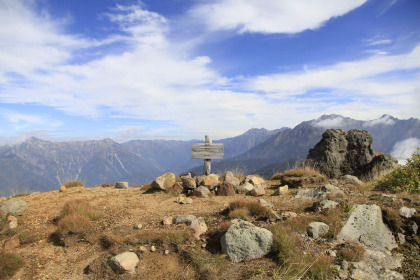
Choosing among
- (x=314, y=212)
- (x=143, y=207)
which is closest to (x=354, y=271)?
(x=314, y=212)

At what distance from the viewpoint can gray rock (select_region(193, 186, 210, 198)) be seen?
426 inches

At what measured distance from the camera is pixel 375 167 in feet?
54.6

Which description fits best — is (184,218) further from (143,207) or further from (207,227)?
(143,207)

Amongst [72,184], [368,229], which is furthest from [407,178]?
[72,184]

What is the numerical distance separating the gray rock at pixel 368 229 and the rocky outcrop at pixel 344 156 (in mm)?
11203

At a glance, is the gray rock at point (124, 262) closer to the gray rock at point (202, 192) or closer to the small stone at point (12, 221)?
the small stone at point (12, 221)

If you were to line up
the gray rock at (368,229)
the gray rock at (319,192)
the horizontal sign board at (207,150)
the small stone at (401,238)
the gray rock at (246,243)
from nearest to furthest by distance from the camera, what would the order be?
the gray rock at (246,243) < the gray rock at (368,229) < the small stone at (401,238) < the gray rock at (319,192) < the horizontal sign board at (207,150)

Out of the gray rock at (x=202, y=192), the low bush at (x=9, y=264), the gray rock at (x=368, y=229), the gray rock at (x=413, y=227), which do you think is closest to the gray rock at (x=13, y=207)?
the low bush at (x=9, y=264)

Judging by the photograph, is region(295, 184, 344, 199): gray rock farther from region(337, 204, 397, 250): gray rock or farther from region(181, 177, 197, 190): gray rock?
region(181, 177, 197, 190): gray rock

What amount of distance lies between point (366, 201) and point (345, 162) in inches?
517

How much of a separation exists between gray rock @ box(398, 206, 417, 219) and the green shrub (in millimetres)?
3692

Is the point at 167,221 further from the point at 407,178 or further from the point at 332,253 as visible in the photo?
the point at 407,178

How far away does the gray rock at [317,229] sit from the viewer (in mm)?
6070

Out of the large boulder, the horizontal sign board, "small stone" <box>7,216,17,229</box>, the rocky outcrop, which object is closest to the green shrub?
the rocky outcrop
